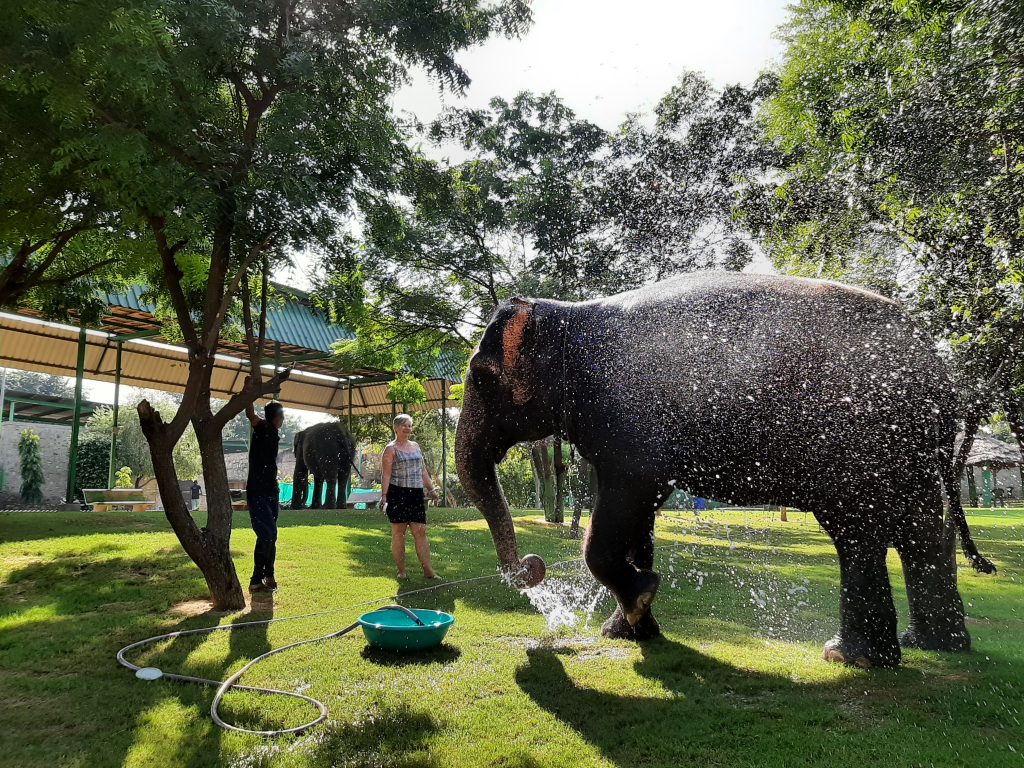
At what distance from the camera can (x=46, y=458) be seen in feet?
87.7

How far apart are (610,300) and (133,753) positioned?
3958 millimetres

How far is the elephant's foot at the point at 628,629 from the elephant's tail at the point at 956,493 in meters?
2.26

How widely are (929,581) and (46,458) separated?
30.9m

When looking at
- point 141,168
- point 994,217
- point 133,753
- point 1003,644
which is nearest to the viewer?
point 133,753

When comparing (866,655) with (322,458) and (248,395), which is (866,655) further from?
(322,458)

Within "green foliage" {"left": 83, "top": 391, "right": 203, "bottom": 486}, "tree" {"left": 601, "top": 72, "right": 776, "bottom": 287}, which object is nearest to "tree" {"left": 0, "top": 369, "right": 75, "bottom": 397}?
"green foliage" {"left": 83, "top": 391, "right": 203, "bottom": 486}

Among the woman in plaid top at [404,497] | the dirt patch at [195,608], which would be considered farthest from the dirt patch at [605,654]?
the dirt patch at [195,608]

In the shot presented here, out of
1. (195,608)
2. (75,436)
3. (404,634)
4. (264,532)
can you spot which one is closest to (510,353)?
(404,634)

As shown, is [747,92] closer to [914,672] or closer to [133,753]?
[914,672]

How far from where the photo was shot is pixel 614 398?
177 inches

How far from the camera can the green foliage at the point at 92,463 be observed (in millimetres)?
26094

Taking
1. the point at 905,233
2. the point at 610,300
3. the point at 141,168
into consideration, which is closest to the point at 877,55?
the point at 905,233

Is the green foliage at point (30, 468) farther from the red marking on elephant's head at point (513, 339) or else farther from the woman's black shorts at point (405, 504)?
the red marking on elephant's head at point (513, 339)

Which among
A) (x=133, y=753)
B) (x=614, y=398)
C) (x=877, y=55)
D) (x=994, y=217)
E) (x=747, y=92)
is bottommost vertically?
(x=133, y=753)
